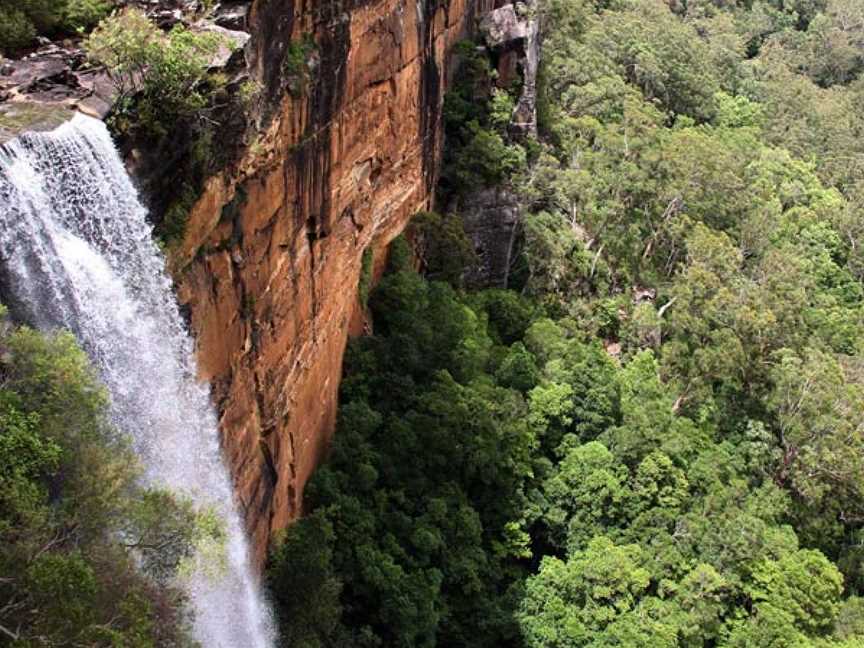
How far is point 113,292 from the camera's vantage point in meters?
13.7

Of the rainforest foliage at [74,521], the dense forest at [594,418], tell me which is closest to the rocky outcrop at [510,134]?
the dense forest at [594,418]

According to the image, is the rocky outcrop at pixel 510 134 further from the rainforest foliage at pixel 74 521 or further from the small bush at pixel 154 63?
the rainforest foliage at pixel 74 521

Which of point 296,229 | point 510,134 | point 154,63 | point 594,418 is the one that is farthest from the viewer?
point 510,134

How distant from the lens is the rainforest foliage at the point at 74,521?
1033 cm

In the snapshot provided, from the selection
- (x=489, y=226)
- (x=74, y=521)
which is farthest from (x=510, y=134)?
(x=74, y=521)

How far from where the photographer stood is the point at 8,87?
14430mm

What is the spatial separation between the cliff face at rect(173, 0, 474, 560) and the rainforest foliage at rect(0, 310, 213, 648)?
14.1 ft

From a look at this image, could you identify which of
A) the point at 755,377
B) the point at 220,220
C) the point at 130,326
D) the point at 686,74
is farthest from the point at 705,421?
the point at 686,74

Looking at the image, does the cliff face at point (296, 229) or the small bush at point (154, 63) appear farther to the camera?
the cliff face at point (296, 229)

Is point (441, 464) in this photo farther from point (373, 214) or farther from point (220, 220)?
point (220, 220)

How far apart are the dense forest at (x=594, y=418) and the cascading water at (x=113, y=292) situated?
537 centimetres

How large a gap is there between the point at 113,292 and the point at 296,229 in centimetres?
773

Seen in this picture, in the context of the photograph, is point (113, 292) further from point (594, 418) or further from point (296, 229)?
point (594, 418)

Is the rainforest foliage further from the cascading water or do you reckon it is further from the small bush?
the small bush
